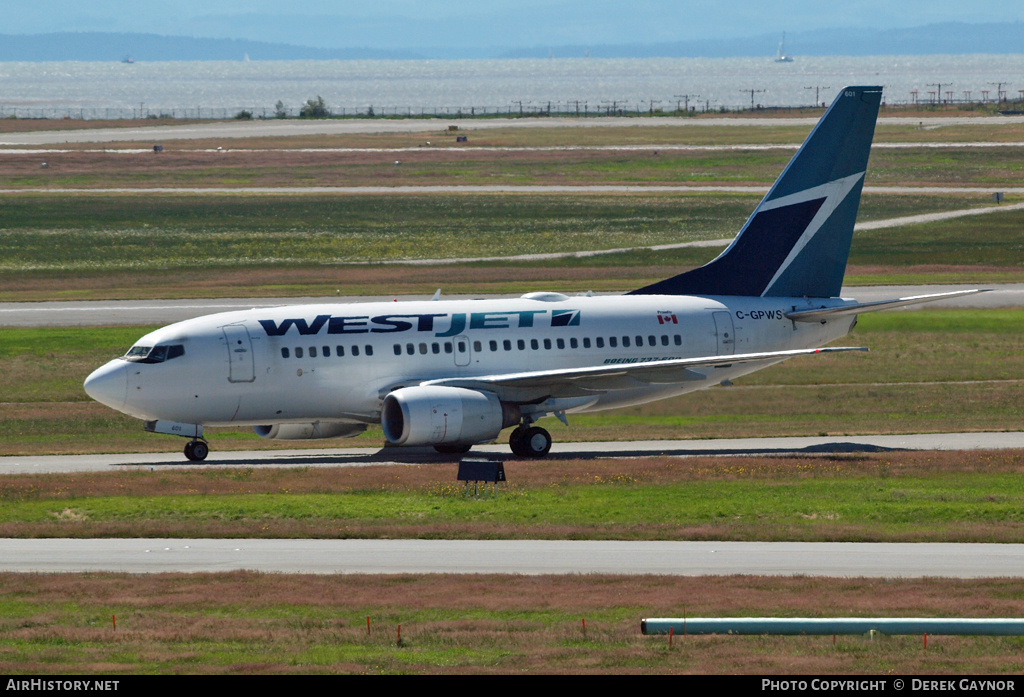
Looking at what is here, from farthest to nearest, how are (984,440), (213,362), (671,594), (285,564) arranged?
1. (984,440)
2. (213,362)
3. (285,564)
4. (671,594)

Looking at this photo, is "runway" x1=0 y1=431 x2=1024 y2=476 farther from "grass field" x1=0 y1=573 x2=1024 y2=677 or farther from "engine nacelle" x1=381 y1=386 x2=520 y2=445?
"grass field" x1=0 y1=573 x2=1024 y2=677

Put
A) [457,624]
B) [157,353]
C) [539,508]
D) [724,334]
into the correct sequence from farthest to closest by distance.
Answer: [724,334] < [157,353] < [539,508] < [457,624]

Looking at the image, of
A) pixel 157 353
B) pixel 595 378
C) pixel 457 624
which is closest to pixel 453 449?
pixel 595 378

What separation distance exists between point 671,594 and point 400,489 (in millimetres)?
13186

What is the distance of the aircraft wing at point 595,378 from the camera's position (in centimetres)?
4706

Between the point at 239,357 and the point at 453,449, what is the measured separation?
7.59m

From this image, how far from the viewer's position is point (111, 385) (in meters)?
44.4

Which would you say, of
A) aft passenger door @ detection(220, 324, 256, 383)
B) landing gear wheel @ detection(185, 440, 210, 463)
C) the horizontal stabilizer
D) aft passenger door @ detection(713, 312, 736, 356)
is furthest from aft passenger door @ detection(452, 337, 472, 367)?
the horizontal stabilizer

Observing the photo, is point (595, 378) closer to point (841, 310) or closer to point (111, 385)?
point (841, 310)

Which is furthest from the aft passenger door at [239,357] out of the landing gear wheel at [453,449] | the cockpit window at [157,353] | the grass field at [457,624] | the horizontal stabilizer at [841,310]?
the horizontal stabilizer at [841,310]

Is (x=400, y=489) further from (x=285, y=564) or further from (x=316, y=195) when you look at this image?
(x=316, y=195)

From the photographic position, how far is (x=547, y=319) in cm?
4944

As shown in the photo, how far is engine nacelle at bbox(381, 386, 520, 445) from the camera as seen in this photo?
148 ft
